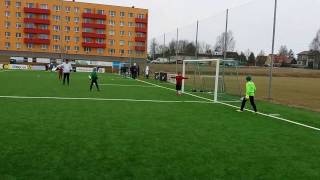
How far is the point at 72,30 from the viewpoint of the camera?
96.2 meters

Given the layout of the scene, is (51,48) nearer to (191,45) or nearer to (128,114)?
(191,45)

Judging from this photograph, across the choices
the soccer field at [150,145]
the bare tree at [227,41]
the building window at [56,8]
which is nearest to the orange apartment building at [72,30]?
the building window at [56,8]

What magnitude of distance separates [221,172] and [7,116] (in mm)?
7188

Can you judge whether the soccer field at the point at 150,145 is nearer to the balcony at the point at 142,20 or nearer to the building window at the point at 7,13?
the building window at the point at 7,13

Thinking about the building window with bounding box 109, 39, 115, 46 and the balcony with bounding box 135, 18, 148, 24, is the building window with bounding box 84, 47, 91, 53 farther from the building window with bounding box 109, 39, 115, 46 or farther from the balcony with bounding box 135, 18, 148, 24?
the balcony with bounding box 135, 18, 148, 24

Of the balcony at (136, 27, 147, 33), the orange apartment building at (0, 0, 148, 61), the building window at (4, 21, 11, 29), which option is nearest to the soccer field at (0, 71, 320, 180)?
the orange apartment building at (0, 0, 148, 61)

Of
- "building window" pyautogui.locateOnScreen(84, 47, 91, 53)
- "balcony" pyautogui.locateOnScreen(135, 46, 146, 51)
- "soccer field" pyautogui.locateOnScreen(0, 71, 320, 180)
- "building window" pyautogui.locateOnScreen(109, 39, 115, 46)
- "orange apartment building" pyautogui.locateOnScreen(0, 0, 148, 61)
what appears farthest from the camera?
"balcony" pyautogui.locateOnScreen(135, 46, 146, 51)

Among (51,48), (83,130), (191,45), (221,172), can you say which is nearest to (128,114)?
(83,130)

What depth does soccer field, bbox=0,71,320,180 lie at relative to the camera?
630 centimetres

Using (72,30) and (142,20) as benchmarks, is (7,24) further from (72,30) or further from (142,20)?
(142,20)

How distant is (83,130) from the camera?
9.59 metres

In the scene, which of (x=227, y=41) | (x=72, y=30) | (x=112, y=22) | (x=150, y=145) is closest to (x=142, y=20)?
(x=112, y=22)

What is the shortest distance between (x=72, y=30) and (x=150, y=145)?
9182 cm

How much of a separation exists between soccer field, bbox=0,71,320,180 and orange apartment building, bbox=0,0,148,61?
79360 mm
